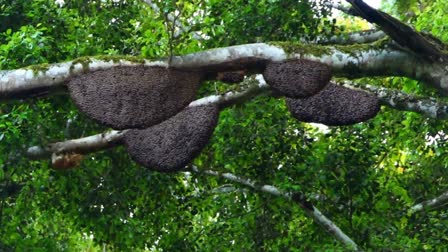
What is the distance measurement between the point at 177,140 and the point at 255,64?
858 millimetres

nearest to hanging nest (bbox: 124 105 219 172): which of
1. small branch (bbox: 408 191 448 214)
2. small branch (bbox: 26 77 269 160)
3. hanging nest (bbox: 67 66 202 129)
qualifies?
small branch (bbox: 26 77 269 160)

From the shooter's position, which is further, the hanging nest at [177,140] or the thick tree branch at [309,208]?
the thick tree branch at [309,208]

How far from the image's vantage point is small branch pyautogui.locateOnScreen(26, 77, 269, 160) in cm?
611

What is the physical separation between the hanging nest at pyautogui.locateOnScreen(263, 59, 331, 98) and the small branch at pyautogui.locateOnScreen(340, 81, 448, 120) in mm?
865

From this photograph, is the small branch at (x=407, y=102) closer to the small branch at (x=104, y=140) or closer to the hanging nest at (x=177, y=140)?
the small branch at (x=104, y=140)

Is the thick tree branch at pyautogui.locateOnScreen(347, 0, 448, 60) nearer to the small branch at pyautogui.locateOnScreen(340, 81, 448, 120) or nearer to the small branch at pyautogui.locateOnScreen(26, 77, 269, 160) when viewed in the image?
the small branch at pyautogui.locateOnScreen(340, 81, 448, 120)

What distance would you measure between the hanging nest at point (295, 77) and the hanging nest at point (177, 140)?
0.70 m

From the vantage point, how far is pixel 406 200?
8484mm

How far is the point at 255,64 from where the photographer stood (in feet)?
17.0

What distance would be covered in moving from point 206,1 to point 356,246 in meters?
2.72

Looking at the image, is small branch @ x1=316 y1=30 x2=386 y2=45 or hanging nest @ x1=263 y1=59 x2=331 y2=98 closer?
hanging nest @ x1=263 y1=59 x2=331 y2=98

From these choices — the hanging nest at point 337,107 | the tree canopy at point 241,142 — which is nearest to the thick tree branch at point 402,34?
the tree canopy at point 241,142

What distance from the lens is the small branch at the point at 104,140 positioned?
20.0 feet

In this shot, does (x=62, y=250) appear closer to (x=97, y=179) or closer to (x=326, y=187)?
(x=97, y=179)
